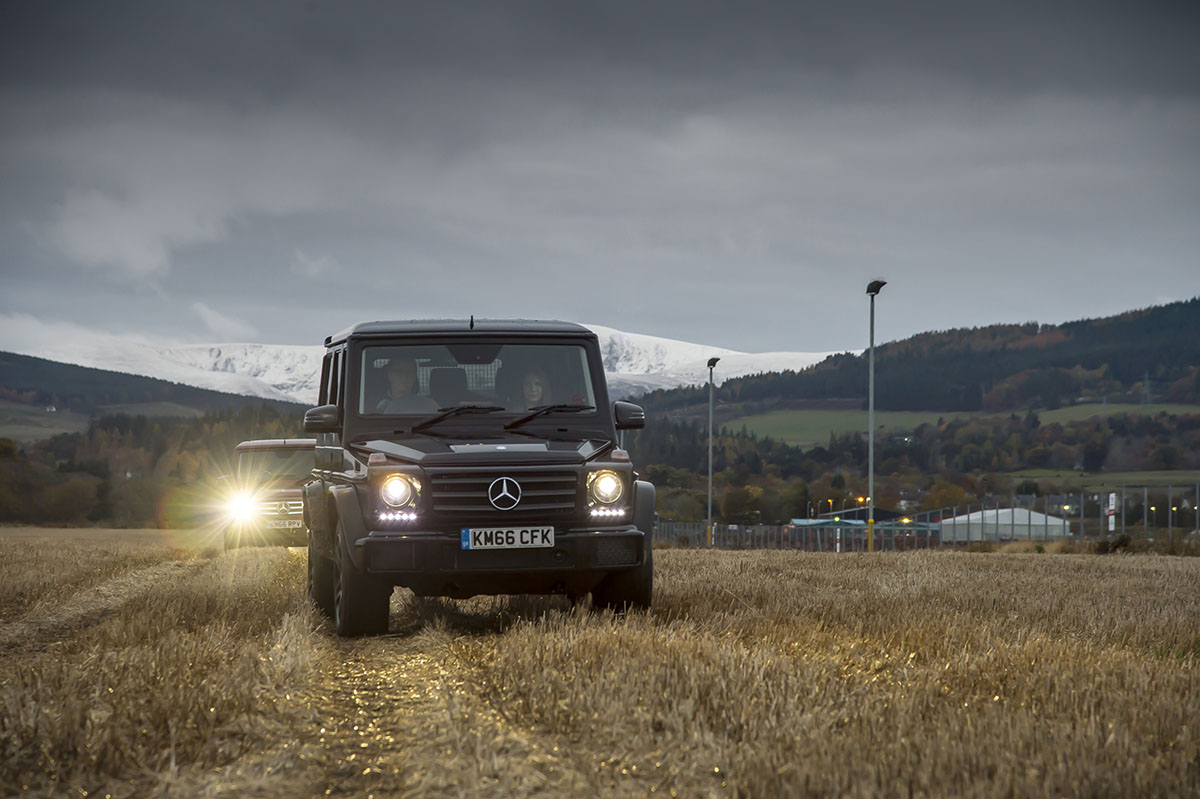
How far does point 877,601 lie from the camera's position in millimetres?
9664

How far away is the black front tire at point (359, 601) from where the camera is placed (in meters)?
7.75

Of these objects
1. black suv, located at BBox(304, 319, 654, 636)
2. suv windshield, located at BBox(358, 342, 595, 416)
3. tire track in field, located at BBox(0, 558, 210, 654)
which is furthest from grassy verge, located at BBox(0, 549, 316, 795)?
suv windshield, located at BBox(358, 342, 595, 416)

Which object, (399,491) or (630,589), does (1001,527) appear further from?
(399,491)

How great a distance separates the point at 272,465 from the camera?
20.4 m

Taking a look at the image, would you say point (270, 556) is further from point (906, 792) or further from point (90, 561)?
point (906, 792)

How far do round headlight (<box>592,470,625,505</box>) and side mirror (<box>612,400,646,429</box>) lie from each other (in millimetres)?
654

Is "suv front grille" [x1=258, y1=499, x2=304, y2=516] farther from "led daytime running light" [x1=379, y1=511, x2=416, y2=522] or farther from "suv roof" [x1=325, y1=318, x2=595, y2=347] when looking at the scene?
"led daytime running light" [x1=379, y1=511, x2=416, y2=522]

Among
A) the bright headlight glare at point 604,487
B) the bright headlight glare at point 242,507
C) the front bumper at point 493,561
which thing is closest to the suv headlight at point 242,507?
the bright headlight glare at point 242,507

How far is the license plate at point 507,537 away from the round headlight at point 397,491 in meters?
0.45

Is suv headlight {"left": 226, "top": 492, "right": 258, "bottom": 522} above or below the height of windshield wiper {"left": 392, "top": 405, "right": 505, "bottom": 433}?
below

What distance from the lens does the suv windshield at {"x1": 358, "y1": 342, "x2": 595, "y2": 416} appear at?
336 inches

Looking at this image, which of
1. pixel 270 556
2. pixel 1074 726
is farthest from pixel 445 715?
pixel 270 556

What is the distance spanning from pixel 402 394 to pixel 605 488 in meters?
1.83

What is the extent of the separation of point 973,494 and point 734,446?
46.1 m
